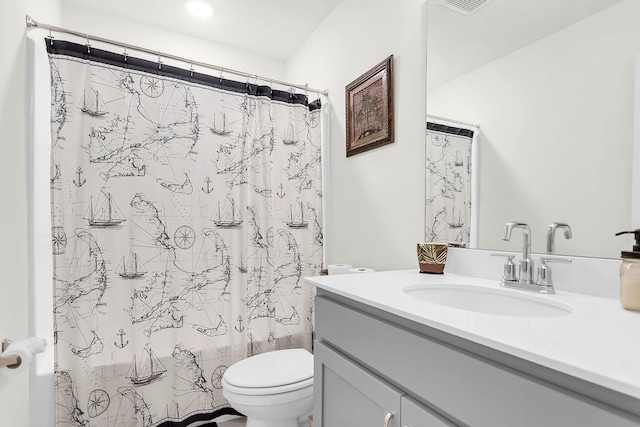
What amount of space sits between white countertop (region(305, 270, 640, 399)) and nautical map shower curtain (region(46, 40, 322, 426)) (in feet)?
3.80

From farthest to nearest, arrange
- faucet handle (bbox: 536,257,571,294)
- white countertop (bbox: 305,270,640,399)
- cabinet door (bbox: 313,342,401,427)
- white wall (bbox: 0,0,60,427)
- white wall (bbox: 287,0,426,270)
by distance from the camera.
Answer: white wall (bbox: 287,0,426,270) < white wall (bbox: 0,0,60,427) < faucet handle (bbox: 536,257,571,294) < cabinet door (bbox: 313,342,401,427) < white countertop (bbox: 305,270,640,399)

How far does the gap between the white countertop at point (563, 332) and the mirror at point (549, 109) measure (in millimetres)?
256

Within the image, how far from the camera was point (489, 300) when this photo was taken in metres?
0.99

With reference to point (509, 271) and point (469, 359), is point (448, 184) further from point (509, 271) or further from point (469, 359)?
point (469, 359)

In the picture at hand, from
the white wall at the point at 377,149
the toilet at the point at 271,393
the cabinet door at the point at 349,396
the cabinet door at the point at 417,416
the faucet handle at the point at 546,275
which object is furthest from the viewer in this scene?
the white wall at the point at 377,149

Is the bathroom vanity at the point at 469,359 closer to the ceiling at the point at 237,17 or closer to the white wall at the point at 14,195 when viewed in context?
the white wall at the point at 14,195

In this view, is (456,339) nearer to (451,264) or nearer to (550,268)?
(550,268)

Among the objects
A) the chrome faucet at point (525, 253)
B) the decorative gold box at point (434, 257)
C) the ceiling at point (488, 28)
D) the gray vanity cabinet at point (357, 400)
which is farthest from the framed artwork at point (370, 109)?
the gray vanity cabinet at point (357, 400)

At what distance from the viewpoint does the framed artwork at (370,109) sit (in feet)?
5.26

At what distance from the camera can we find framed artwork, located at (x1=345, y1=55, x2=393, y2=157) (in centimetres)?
160

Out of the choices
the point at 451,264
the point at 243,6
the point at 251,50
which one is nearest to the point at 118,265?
the point at 451,264

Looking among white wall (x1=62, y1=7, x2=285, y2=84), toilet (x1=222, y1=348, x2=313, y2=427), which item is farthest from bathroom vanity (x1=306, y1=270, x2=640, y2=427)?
white wall (x1=62, y1=7, x2=285, y2=84)

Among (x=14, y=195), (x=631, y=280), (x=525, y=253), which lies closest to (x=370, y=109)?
(x=525, y=253)

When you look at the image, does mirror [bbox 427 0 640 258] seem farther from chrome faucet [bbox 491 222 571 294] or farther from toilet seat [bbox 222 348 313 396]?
toilet seat [bbox 222 348 313 396]
